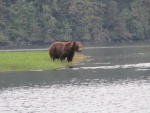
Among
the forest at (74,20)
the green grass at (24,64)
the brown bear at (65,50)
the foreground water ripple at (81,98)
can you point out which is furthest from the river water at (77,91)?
the forest at (74,20)

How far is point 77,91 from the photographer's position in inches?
1193

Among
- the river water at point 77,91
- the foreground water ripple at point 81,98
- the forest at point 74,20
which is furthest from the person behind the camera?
the forest at point 74,20

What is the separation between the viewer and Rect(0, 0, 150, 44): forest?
103625 millimetres

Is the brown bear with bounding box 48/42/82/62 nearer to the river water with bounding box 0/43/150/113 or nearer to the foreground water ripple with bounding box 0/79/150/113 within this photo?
the river water with bounding box 0/43/150/113

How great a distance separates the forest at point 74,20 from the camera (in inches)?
4080

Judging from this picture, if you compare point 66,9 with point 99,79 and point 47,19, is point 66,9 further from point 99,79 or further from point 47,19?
point 99,79

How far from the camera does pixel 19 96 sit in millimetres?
28766

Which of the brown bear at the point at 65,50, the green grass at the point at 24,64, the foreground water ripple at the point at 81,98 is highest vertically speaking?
the brown bear at the point at 65,50

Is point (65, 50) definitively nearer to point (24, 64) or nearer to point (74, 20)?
point (24, 64)

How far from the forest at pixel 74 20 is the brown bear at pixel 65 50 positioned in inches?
2041

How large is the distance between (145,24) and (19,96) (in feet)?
315

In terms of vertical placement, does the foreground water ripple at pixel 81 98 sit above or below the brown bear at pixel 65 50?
below

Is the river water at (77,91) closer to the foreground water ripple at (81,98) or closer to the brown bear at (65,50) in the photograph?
the foreground water ripple at (81,98)

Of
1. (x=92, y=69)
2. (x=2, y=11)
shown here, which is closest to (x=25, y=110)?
(x=92, y=69)
